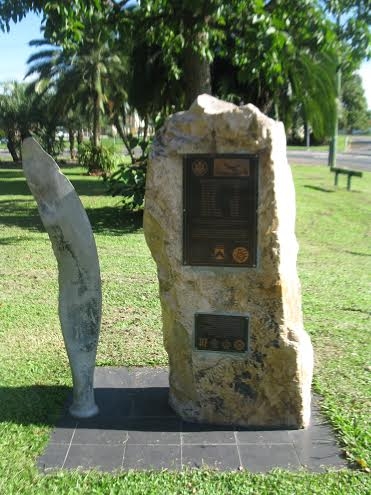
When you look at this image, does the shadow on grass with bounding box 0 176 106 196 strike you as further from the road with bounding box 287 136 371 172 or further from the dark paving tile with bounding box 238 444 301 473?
the dark paving tile with bounding box 238 444 301 473

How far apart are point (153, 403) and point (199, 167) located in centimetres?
184

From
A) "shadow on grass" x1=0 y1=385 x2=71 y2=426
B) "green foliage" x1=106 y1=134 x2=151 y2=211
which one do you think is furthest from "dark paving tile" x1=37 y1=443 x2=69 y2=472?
"green foliage" x1=106 y1=134 x2=151 y2=211

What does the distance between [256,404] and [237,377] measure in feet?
0.77

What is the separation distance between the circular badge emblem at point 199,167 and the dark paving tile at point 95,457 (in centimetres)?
185

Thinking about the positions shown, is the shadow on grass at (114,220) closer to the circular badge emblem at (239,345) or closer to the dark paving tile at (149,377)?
the dark paving tile at (149,377)

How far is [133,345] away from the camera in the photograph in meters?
5.46

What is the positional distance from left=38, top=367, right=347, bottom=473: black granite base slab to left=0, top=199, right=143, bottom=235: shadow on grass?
22.8ft

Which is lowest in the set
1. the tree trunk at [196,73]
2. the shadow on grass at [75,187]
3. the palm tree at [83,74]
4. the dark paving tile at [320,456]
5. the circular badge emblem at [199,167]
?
the dark paving tile at [320,456]

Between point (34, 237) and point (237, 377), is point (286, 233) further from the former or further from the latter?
point (34, 237)

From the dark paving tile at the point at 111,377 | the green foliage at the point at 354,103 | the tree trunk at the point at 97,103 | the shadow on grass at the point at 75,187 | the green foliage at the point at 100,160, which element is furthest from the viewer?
the green foliage at the point at 354,103

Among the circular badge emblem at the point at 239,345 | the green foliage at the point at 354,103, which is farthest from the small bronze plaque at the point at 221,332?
the green foliage at the point at 354,103

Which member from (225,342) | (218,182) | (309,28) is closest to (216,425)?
(225,342)

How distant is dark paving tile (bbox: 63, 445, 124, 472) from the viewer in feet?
11.6

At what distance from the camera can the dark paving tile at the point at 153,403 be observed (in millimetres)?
4176
